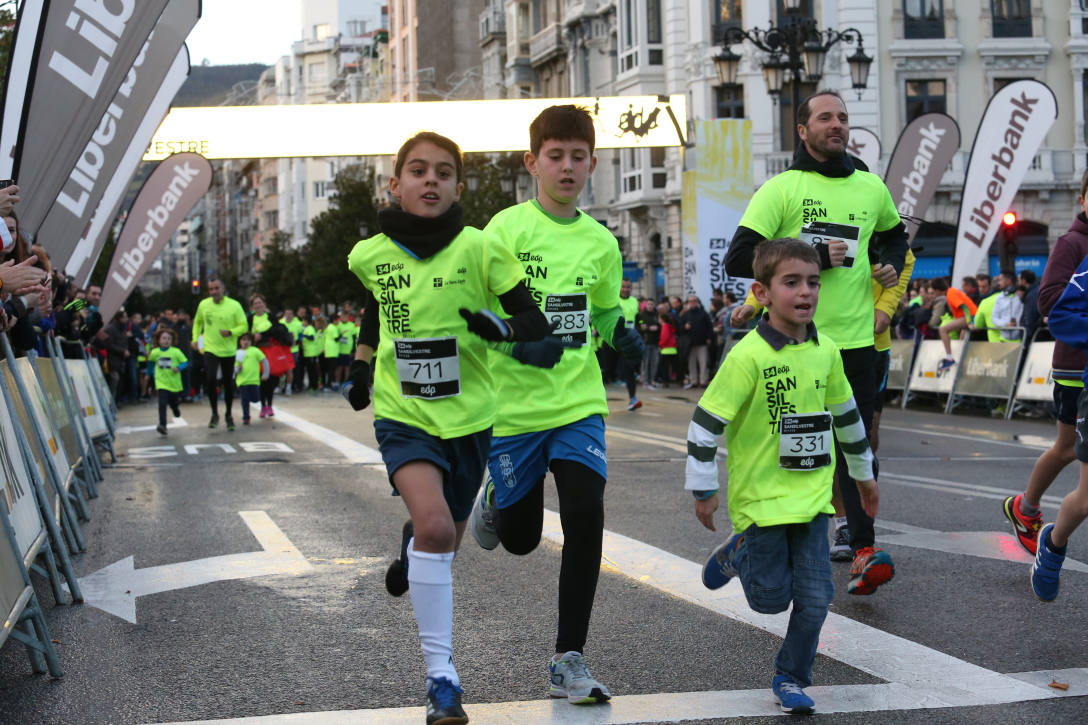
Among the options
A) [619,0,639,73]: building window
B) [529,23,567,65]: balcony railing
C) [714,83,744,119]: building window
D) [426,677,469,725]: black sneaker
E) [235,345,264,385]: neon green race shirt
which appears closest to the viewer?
[426,677,469,725]: black sneaker

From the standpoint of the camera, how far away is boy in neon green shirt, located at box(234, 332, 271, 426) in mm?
21172

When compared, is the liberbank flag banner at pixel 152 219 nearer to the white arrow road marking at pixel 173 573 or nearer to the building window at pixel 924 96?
the white arrow road marking at pixel 173 573

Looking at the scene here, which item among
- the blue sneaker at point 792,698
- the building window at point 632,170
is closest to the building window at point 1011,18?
the building window at point 632,170

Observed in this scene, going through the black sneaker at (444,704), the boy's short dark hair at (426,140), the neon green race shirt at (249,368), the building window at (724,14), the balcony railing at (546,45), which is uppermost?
the balcony railing at (546,45)

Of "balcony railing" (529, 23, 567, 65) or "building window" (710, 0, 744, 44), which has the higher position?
"balcony railing" (529, 23, 567, 65)

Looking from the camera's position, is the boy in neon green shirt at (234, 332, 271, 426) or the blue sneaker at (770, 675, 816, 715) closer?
the blue sneaker at (770, 675, 816, 715)

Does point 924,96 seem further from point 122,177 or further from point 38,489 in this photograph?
point 38,489

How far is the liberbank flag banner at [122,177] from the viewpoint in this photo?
1541 cm

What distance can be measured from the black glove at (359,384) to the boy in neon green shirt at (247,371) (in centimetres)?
1620

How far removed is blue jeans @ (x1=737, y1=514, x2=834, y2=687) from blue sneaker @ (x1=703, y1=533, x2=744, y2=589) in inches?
3.0

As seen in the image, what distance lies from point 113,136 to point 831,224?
8336 mm

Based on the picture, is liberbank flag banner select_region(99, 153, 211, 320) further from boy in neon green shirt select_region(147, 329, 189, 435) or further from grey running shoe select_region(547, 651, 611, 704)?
grey running shoe select_region(547, 651, 611, 704)

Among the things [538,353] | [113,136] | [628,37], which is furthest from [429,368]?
[628,37]

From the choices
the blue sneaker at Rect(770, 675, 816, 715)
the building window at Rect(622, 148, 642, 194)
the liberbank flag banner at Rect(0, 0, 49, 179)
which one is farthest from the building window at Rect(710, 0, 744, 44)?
the blue sneaker at Rect(770, 675, 816, 715)
